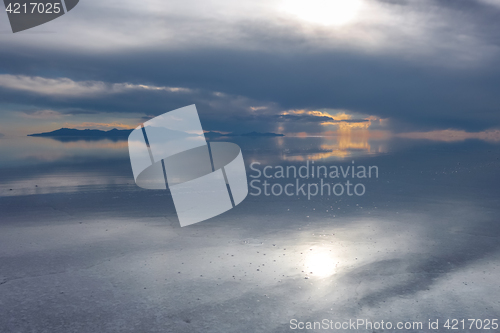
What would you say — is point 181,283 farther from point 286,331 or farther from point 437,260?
point 437,260

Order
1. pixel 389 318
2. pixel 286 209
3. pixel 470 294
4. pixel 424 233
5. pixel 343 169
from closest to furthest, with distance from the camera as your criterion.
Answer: pixel 389 318 → pixel 470 294 → pixel 424 233 → pixel 286 209 → pixel 343 169

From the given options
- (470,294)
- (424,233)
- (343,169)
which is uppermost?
(470,294)

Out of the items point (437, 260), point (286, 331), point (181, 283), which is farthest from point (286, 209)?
point (286, 331)

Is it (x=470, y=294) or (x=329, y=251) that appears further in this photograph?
(x=329, y=251)

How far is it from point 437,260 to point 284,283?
3.50m

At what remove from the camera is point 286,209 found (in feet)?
40.3

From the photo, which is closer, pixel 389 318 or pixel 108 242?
pixel 389 318

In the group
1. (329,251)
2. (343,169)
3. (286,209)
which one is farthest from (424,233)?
(343,169)

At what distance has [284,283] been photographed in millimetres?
6340

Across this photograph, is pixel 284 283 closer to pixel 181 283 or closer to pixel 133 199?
pixel 181 283

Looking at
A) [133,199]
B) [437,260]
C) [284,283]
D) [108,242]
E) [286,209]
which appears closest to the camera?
[284,283]

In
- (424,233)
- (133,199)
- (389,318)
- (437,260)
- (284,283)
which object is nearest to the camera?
(389,318)

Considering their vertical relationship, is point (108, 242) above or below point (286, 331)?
below

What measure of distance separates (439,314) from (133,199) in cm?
1139
